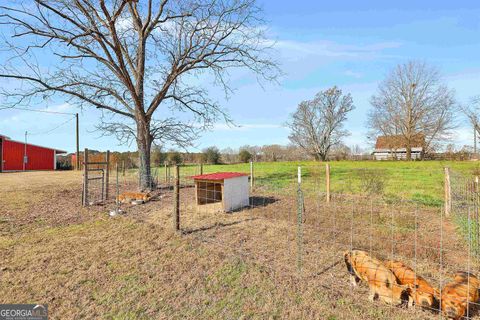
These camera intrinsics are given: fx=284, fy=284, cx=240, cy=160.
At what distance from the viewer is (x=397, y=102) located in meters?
34.2

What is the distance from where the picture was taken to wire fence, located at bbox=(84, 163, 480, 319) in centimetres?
321

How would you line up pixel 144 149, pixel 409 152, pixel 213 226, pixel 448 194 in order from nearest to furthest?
1. pixel 213 226
2. pixel 448 194
3. pixel 144 149
4. pixel 409 152

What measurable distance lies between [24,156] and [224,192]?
35139mm

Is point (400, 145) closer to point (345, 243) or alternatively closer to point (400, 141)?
point (400, 141)

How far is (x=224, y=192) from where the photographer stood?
8.34 metres

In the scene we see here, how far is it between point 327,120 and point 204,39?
2740 cm

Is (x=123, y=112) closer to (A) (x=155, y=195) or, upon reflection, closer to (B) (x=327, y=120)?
(A) (x=155, y=195)

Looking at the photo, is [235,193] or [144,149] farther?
[144,149]

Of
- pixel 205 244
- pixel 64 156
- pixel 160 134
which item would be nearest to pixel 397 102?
pixel 160 134

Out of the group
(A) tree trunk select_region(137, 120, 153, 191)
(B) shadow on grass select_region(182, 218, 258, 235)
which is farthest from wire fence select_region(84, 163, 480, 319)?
(A) tree trunk select_region(137, 120, 153, 191)

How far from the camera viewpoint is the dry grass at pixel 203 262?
129 inches

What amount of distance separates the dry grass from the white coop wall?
1.81ft

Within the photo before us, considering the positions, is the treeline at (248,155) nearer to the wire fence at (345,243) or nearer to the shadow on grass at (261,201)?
the shadow on grass at (261,201)

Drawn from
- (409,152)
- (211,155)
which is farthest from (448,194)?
(211,155)
